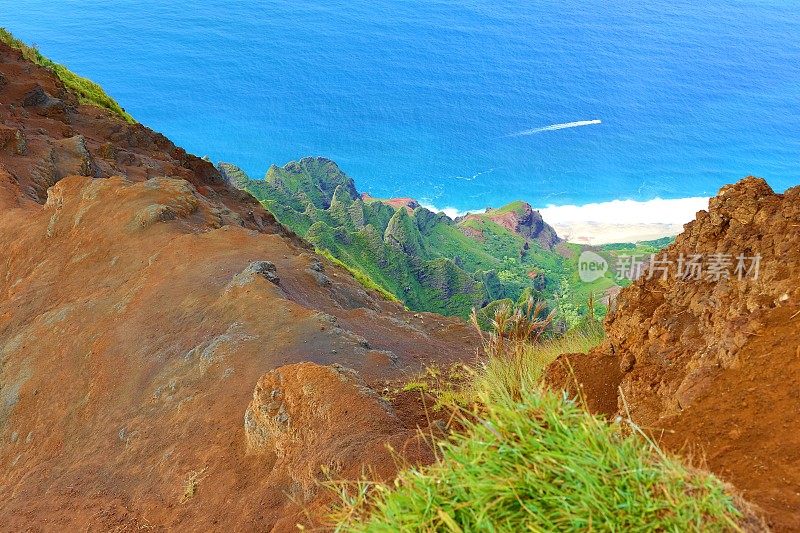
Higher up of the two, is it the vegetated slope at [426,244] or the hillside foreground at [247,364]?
the vegetated slope at [426,244]

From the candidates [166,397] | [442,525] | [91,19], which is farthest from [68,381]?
[91,19]

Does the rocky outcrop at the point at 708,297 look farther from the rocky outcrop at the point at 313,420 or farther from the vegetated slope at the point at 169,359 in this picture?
the rocky outcrop at the point at 313,420

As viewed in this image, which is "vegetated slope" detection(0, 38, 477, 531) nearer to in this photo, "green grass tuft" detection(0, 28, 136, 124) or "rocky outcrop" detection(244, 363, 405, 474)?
"rocky outcrop" detection(244, 363, 405, 474)

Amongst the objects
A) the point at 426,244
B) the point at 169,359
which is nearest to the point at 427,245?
the point at 426,244

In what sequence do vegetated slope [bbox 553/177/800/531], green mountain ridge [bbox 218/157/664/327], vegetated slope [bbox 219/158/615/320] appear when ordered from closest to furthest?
vegetated slope [bbox 553/177/800/531] < green mountain ridge [bbox 218/157/664/327] < vegetated slope [bbox 219/158/615/320]

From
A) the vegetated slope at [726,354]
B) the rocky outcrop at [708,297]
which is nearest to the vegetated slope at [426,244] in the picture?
the rocky outcrop at [708,297]

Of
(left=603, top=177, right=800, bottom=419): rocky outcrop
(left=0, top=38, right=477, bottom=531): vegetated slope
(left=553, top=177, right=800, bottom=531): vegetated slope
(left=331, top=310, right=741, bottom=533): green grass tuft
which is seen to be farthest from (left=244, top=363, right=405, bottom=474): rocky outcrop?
(left=331, top=310, right=741, bottom=533): green grass tuft

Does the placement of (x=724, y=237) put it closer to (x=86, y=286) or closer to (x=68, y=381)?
(x=68, y=381)
